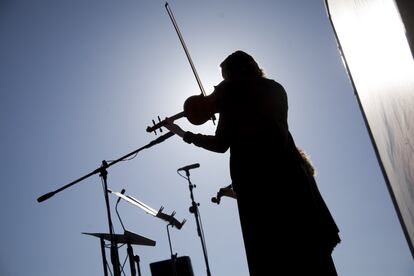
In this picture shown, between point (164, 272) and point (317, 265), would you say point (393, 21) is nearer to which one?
point (317, 265)

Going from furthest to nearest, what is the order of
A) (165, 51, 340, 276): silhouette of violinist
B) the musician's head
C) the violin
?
1. the violin
2. the musician's head
3. (165, 51, 340, 276): silhouette of violinist

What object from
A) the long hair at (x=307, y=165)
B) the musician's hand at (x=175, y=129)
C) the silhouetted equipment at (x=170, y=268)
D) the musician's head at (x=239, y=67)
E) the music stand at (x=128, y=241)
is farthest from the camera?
the silhouetted equipment at (x=170, y=268)

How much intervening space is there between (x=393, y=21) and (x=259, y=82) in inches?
58.0

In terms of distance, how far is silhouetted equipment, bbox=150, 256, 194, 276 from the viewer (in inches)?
220

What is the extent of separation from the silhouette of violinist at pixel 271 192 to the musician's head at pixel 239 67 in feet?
0.65

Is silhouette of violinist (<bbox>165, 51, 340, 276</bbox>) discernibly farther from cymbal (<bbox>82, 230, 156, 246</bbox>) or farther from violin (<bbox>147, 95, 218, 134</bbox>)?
cymbal (<bbox>82, 230, 156, 246</bbox>)

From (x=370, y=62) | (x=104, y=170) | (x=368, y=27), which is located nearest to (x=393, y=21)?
(x=368, y=27)

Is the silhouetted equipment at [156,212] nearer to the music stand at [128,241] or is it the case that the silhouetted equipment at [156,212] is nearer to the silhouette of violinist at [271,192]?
the music stand at [128,241]

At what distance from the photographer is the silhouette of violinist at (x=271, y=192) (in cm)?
165

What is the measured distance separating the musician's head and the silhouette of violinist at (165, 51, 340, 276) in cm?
20

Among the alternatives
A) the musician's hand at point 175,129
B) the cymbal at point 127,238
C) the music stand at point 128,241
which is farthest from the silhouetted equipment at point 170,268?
the musician's hand at point 175,129

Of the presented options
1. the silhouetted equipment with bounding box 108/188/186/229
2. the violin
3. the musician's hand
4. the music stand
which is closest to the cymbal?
the music stand

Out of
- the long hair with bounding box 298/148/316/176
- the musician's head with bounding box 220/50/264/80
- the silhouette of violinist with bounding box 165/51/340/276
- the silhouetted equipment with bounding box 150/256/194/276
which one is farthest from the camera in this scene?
the silhouetted equipment with bounding box 150/256/194/276

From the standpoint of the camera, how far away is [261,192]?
171 cm
